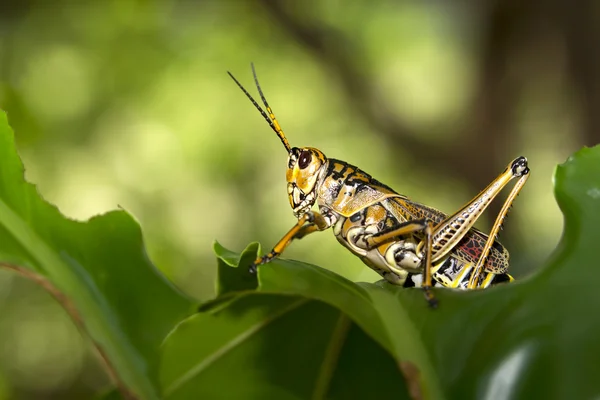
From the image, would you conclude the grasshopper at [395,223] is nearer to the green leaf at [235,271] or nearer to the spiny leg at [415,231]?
the spiny leg at [415,231]

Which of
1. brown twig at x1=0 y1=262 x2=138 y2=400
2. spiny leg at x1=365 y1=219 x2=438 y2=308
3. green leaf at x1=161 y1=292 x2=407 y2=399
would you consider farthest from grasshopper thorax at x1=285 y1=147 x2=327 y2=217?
brown twig at x1=0 y1=262 x2=138 y2=400

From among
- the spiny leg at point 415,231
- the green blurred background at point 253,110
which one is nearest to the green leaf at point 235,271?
Result: the spiny leg at point 415,231

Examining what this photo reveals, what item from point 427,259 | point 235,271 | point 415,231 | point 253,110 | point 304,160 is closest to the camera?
point 235,271

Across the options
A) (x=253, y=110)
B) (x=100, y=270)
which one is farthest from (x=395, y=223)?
(x=253, y=110)

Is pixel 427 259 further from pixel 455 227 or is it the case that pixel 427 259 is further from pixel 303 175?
pixel 303 175

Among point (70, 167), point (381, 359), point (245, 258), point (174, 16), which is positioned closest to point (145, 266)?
point (245, 258)

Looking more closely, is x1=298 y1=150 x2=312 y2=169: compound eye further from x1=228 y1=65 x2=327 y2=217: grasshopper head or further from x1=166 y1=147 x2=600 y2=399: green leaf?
x1=166 y1=147 x2=600 y2=399: green leaf

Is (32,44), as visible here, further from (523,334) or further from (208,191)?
(523,334)
